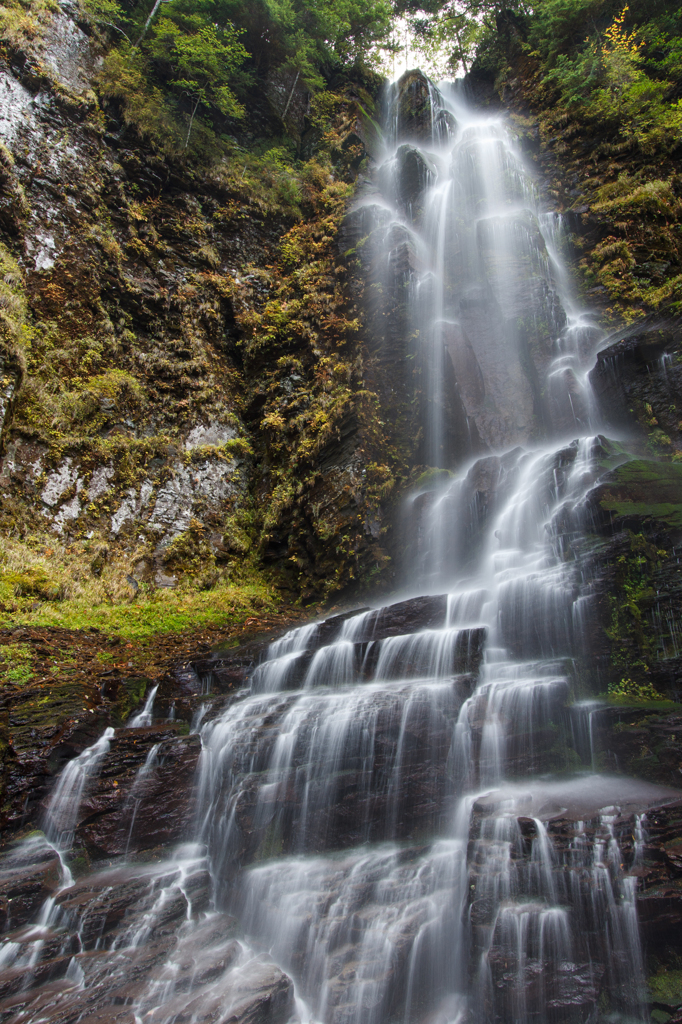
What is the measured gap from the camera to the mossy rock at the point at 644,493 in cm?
617

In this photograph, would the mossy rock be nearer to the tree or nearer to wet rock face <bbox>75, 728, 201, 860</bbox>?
wet rock face <bbox>75, 728, 201, 860</bbox>

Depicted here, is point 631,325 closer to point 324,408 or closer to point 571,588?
point 324,408

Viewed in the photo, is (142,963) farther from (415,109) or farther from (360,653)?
(415,109)

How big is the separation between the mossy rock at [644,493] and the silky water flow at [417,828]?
0.51 meters

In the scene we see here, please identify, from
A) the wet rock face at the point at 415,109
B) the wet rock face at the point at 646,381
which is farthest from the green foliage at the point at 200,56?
the wet rock face at the point at 646,381

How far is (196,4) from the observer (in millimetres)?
15562

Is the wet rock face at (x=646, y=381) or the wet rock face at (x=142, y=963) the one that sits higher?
the wet rock face at (x=646, y=381)

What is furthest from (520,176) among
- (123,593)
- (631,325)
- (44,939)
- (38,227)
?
(44,939)

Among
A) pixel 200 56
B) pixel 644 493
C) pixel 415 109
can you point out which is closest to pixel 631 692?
pixel 644 493

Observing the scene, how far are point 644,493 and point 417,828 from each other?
195 inches

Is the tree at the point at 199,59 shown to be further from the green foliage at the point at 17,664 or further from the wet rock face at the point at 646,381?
the green foliage at the point at 17,664

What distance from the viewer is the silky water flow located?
3.95 m

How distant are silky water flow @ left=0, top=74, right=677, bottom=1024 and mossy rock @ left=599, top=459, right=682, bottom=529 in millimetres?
509

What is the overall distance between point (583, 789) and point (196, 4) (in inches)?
871
